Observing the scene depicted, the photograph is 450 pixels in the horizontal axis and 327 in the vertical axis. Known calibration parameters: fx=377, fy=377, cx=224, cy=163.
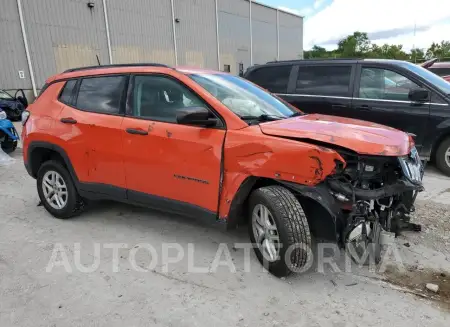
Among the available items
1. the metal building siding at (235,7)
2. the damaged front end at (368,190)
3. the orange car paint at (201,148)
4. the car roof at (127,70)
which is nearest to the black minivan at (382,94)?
the orange car paint at (201,148)

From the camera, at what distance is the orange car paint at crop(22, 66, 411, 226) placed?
285 centimetres

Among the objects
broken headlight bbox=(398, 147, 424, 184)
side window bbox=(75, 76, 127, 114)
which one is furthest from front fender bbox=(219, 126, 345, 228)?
side window bbox=(75, 76, 127, 114)

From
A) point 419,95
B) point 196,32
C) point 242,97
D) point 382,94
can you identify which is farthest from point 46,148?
point 196,32

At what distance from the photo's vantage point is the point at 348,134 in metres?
2.95

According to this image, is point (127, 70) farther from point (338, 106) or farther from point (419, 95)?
point (419, 95)

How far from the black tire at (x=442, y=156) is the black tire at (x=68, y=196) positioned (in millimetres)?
5363

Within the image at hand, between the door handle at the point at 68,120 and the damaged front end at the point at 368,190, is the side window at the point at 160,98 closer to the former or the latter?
the door handle at the point at 68,120

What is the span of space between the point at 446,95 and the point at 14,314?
20.4 ft

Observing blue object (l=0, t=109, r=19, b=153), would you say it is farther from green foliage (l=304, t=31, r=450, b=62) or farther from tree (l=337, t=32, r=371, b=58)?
tree (l=337, t=32, r=371, b=58)

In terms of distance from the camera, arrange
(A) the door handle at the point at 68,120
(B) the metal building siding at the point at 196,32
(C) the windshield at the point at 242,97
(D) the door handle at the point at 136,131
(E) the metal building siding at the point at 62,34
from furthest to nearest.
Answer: (B) the metal building siding at the point at 196,32 → (E) the metal building siding at the point at 62,34 → (A) the door handle at the point at 68,120 → (D) the door handle at the point at 136,131 → (C) the windshield at the point at 242,97

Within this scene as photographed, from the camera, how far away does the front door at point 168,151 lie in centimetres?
325

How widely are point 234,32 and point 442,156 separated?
2719 cm

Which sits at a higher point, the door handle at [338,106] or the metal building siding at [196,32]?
the metal building siding at [196,32]

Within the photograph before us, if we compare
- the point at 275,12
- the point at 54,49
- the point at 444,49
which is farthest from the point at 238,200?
the point at 444,49
